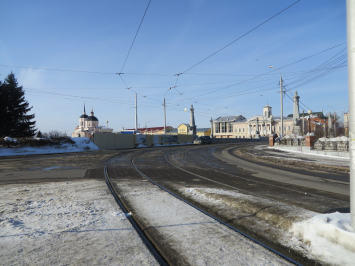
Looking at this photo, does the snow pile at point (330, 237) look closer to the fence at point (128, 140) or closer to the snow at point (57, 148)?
the snow at point (57, 148)

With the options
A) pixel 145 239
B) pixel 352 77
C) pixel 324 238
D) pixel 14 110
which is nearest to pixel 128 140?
pixel 14 110

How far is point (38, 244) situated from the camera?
395cm

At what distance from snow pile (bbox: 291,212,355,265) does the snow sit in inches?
1109

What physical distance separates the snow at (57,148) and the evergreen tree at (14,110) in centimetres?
1341

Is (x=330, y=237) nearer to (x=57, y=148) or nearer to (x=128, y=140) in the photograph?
(x=57, y=148)

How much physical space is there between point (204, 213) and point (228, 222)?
0.65 metres

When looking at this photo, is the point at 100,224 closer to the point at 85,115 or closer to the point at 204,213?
Result: the point at 204,213

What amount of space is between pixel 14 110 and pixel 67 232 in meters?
44.3

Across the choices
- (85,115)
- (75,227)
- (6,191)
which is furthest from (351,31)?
(85,115)

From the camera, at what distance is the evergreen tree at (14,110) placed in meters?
39.4

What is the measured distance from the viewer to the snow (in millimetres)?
26389

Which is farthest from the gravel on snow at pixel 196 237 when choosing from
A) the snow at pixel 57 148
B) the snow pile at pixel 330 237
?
the snow at pixel 57 148

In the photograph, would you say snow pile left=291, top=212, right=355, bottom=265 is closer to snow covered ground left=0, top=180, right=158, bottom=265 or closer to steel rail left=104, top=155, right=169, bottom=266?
steel rail left=104, top=155, right=169, bottom=266

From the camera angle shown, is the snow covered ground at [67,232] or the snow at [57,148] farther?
the snow at [57,148]
